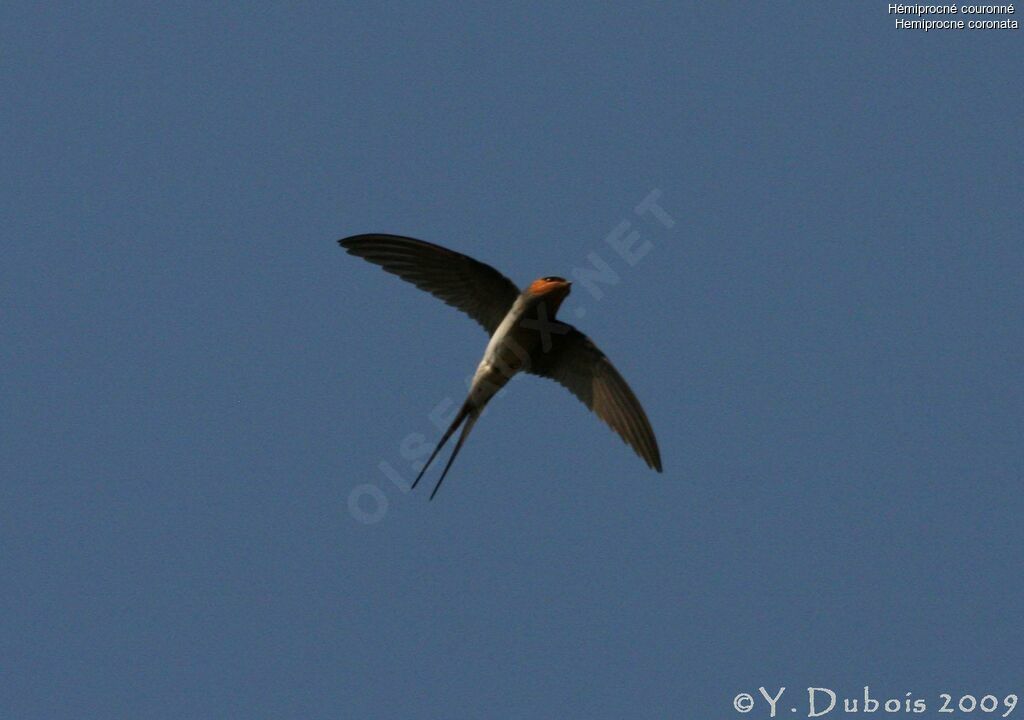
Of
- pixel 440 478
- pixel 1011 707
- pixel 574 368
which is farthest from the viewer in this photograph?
pixel 574 368

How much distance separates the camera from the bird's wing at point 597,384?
29.4 feet

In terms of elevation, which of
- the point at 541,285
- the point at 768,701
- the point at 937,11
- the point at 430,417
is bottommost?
the point at 768,701

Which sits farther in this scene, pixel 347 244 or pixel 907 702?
pixel 347 244

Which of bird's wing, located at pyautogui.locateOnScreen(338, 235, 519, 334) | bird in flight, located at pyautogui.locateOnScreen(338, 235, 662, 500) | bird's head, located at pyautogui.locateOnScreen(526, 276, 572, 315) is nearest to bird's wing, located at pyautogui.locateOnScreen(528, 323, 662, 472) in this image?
bird in flight, located at pyautogui.locateOnScreen(338, 235, 662, 500)

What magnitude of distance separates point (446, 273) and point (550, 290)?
3.38ft

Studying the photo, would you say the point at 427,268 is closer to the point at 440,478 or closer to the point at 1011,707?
the point at 440,478

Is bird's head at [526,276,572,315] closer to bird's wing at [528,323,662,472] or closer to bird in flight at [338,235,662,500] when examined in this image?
bird in flight at [338,235,662,500]

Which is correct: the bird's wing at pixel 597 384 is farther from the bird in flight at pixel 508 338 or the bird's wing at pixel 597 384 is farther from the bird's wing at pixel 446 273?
the bird's wing at pixel 446 273

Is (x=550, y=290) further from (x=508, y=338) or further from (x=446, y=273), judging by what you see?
(x=446, y=273)

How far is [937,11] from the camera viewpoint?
9.16m

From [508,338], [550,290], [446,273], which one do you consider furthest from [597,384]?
[446,273]

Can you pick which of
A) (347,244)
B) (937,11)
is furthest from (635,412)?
(937,11)

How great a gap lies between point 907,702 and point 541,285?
14.0ft

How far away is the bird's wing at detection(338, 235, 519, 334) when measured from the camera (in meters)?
8.89
